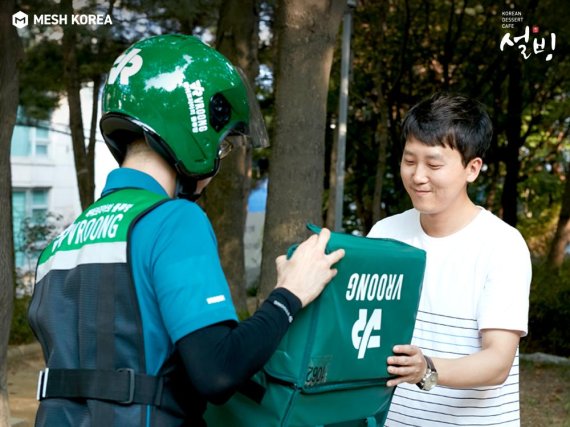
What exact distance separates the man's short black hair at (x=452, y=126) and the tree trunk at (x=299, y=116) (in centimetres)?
382

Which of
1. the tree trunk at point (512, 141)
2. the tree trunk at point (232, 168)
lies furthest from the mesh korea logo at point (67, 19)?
the tree trunk at point (512, 141)

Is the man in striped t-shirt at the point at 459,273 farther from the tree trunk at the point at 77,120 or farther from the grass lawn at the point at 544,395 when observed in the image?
the tree trunk at the point at 77,120

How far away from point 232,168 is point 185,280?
8.57 metres

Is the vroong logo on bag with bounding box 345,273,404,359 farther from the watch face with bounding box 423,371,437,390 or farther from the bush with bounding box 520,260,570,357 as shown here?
the bush with bounding box 520,260,570,357

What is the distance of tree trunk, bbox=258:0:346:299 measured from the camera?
628cm

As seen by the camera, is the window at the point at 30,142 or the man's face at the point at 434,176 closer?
the man's face at the point at 434,176

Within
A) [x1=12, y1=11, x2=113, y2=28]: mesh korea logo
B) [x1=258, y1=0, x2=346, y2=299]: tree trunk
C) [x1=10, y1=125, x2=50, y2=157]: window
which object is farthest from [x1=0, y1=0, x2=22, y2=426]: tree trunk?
[x1=10, y1=125, x2=50, y2=157]: window

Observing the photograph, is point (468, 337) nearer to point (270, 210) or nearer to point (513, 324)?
point (513, 324)

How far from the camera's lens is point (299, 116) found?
252 inches

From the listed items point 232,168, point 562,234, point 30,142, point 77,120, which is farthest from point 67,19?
point 30,142

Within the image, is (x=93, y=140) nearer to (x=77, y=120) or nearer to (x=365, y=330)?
(x=77, y=120)

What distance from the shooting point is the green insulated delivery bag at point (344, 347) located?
76.0 inches

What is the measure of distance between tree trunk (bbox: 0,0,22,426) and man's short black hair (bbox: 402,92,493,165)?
3.65 meters

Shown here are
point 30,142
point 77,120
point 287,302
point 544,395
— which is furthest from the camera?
point 30,142
